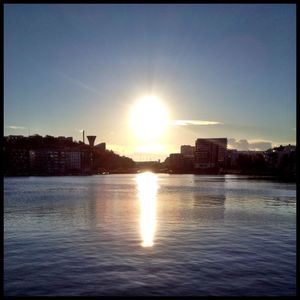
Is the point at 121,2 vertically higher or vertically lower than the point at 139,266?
higher

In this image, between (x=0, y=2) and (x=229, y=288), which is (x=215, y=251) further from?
(x=0, y=2)

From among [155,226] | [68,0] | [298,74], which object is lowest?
[155,226]

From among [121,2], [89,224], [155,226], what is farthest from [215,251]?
[121,2]

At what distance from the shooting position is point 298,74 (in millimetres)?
10289

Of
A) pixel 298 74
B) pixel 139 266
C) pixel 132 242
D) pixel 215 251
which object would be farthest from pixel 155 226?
pixel 298 74

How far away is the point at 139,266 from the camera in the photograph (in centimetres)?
2402

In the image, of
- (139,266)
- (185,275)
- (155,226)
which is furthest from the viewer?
(155,226)

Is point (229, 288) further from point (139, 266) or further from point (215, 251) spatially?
point (215, 251)

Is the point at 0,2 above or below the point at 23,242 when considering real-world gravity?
above

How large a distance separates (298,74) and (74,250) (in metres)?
23.3
